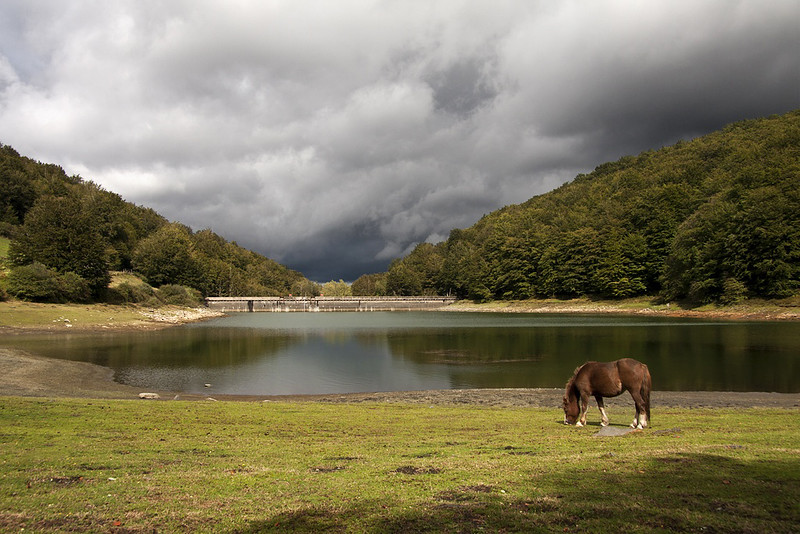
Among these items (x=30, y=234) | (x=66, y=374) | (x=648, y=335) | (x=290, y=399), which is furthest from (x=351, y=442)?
(x=30, y=234)

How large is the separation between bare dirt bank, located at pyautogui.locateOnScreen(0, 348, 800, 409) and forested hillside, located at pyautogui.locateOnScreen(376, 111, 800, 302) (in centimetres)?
6981

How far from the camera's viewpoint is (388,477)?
9141mm

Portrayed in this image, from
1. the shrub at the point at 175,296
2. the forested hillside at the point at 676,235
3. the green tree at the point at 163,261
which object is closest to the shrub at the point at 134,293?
the shrub at the point at 175,296

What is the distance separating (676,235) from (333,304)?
433 ft

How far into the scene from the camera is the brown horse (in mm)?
14945

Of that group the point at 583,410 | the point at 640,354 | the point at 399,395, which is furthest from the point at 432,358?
the point at 583,410

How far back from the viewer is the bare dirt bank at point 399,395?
923 inches

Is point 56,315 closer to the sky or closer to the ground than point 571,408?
closer to the sky

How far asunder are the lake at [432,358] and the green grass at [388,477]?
16.7 metres

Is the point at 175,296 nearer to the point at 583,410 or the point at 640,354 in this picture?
the point at 640,354

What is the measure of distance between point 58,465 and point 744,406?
2659 centimetres

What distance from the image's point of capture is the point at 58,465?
953 cm

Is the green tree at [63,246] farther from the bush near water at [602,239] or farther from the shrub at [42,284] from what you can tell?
the shrub at [42,284]

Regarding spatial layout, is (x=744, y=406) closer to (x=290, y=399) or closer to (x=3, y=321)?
(x=290, y=399)
